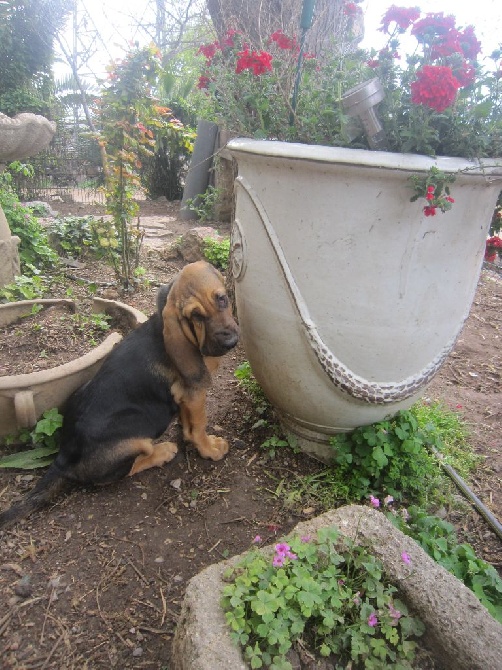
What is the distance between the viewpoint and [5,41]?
48.3ft

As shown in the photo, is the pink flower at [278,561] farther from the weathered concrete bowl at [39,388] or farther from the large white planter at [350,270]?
the weathered concrete bowl at [39,388]

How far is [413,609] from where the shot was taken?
172 cm

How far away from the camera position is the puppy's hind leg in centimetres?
279

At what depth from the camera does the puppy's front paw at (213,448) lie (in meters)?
2.99

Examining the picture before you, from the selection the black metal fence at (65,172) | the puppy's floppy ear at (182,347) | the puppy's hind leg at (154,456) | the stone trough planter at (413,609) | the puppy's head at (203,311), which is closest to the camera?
the stone trough planter at (413,609)

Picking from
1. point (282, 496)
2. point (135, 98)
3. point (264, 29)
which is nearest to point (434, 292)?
point (282, 496)

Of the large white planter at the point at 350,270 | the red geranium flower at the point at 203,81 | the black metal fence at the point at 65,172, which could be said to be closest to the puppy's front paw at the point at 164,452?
the large white planter at the point at 350,270

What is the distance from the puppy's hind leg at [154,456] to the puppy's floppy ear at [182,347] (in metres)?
0.46

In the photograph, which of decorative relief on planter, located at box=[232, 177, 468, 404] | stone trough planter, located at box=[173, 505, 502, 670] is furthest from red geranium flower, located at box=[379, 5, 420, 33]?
stone trough planter, located at box=[173, 505, 502, 670]

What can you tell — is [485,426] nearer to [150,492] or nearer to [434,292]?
[434,292]

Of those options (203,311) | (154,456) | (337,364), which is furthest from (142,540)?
(337,364)

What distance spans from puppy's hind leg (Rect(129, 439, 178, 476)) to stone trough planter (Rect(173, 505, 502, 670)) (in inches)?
45.2

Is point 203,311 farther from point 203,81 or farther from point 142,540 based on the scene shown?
point 203,81

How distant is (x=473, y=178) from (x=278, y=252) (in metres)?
0.95
